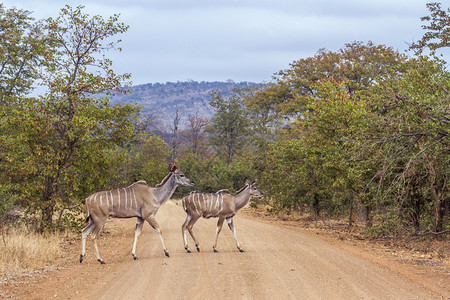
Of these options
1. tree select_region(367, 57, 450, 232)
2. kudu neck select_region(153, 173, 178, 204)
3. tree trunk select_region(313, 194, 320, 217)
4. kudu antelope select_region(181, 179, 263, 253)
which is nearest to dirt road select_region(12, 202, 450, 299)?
kudu antelope select_region(181, 179, 263, 253)

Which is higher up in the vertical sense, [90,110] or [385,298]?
[90,110]

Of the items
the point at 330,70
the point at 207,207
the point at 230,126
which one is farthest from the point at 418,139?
the point at 230,126

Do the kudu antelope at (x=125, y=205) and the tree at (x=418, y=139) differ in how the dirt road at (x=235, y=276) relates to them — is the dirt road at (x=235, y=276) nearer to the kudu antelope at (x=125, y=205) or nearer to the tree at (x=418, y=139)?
the kudu antelope at (x=125, y=205)

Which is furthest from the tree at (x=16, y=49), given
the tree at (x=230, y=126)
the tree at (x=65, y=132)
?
the tree at (x=230, y=126)

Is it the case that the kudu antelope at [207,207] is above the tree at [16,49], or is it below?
below

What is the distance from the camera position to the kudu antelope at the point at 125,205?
13.1 meters

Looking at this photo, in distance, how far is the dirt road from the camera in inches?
360

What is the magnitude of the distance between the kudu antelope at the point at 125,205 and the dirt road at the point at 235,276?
81cm

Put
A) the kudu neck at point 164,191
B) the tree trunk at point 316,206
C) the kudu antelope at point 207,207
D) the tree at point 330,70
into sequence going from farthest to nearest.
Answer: the tree at point 330,70
the tree trunk at point 316,206
the kudu antelope at point 207,207
the kudu neck at point 164,191

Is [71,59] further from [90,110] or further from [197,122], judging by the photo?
[197,122]

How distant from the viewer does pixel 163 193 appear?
576 inches

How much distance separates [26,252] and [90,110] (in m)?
6.65

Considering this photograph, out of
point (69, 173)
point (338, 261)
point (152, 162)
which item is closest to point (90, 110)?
point (69, 173)

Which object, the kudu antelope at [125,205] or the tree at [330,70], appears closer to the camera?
the kudu antelope at [125,205]
